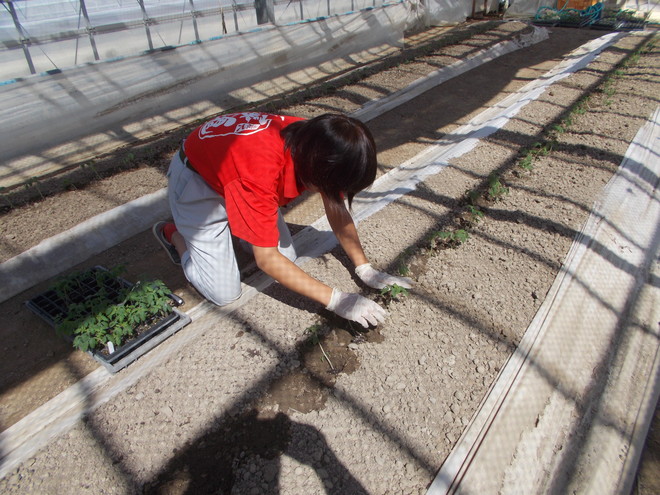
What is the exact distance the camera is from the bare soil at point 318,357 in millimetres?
1696

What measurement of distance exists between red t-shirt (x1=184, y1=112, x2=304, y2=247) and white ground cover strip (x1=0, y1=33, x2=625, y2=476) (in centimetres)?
77

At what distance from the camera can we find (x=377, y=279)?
7.86ft

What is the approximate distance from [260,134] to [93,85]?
15.1ft

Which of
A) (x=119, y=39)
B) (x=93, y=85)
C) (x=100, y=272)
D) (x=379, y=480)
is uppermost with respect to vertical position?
(x=119, y=39)

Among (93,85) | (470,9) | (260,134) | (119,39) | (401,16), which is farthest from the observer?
(470,9)

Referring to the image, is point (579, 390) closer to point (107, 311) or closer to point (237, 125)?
point (237, 125)

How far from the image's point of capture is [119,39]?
6.07m

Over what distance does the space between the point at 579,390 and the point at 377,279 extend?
3.54 ft

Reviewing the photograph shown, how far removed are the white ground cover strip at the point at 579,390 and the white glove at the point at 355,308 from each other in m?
0.60

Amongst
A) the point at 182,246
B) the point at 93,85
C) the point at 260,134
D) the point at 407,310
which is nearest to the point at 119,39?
the point at 93,85

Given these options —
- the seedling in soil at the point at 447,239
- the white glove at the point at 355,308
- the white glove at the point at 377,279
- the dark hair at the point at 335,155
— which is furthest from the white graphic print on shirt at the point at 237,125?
the seedling in soil at the point at 447,239

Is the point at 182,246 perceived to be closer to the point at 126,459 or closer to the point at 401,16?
→ the point at 126,459

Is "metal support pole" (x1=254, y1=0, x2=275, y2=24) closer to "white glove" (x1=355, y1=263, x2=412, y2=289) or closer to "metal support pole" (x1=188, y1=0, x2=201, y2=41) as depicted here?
"metal support pole" (x1=188, y1=0, x2=201, y2=41)

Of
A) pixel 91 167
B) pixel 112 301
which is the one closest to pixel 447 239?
pixel 112 301
